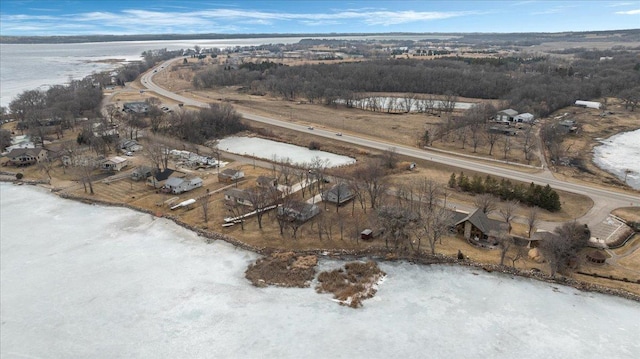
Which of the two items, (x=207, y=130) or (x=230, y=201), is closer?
(x=230, y=201)

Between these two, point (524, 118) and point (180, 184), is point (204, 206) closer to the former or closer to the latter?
point (180, 184)

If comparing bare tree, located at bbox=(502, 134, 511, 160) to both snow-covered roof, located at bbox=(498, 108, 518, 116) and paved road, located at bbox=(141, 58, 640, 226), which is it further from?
snow-covered roof, located at bbox=(498, 108, 518, 116)

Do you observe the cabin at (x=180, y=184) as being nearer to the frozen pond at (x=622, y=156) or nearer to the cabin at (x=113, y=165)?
the cabin at (x=113, y=165)

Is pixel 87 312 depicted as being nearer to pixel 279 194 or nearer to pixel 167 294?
pixel 167 294

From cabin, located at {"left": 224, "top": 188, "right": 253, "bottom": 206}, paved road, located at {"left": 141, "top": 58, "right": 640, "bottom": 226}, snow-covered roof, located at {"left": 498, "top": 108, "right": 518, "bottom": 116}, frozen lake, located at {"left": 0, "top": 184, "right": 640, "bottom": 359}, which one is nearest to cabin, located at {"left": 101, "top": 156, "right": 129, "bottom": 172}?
cabin, located at {"left": 224, "top": 188, "right": 253, "bottom": 206}

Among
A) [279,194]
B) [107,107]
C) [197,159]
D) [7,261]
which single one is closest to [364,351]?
[279,194]

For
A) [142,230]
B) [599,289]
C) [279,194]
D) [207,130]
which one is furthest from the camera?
[207,130]
